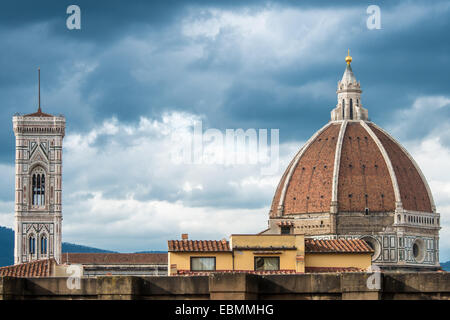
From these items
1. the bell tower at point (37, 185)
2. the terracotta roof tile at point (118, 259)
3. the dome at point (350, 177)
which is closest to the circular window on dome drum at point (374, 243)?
the dome at point (350, 177)

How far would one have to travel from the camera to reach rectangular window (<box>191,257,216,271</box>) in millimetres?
41344

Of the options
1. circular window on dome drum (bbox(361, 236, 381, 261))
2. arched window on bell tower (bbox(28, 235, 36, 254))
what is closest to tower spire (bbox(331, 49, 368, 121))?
circular window on dome drum (bbox(361, 236, 381, 261))

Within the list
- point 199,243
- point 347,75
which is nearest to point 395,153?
point 347,75

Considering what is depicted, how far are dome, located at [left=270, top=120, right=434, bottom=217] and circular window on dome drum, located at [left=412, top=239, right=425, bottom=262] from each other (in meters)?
4.05

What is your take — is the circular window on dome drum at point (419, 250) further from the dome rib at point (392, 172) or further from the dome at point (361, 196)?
the dome rib at point (392, 172)

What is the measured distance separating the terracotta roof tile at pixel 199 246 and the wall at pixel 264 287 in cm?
2442

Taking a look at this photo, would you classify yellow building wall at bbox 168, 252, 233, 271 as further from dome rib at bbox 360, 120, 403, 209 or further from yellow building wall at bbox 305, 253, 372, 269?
dome rib at bbox 360, 120, 403, 209

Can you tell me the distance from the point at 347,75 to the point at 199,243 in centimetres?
9012

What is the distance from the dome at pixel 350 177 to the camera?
119500 mm

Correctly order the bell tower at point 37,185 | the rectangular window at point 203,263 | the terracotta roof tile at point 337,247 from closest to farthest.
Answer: the terracotta roof tile at point 337,247 → the rectangular window at point 203,263 → the bell tower at point 37,185
